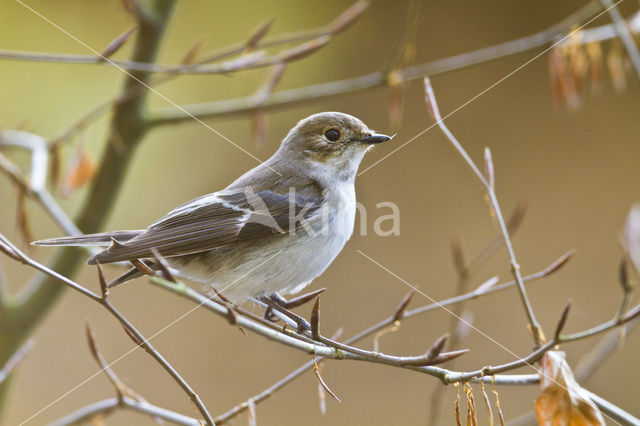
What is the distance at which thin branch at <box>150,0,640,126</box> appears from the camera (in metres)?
2.15

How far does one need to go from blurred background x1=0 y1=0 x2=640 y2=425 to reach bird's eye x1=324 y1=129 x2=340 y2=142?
4.10 ft

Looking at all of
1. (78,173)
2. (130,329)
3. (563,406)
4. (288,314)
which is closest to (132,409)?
(288,314)

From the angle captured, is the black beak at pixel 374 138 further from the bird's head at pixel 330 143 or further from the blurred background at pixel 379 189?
the blurred background at pixel 379 189

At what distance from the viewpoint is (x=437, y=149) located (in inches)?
161

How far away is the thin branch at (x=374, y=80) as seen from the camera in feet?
7.05

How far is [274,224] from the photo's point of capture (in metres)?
2.17

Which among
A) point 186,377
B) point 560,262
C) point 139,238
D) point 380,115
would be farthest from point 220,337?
point 560,262

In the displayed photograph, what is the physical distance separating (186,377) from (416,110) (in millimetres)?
2057

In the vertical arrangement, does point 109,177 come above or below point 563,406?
above

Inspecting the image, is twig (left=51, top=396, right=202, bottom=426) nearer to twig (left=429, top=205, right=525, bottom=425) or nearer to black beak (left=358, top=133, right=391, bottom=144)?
twig (left=429, top=205, right=525, bottom=425)

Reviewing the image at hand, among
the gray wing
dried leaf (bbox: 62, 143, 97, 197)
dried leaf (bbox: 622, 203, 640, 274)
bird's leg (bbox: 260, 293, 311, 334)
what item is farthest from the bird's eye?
dried leaf (bbox: 622, 203, 640, 274)

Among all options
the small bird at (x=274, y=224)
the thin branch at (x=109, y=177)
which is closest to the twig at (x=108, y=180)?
the thin branch at (x=109, y=177)

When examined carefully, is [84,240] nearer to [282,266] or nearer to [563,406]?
[282,266]

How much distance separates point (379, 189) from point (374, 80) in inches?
58.5
